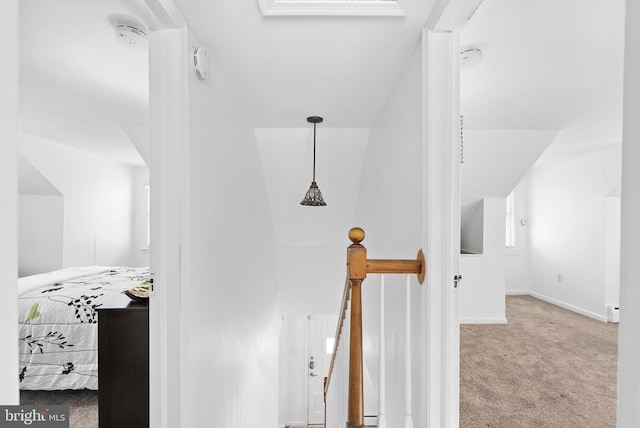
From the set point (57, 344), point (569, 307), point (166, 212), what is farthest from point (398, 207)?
point (569, 307)

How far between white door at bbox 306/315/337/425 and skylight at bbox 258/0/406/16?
16.4ft

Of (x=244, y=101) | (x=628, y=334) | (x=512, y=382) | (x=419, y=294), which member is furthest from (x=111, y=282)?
(x=628, y=334)

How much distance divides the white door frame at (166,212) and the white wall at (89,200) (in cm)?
338

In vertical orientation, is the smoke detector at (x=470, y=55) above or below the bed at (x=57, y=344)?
above

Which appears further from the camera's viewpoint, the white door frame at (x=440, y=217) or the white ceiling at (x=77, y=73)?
the white ceiling at (x=77, y=73)


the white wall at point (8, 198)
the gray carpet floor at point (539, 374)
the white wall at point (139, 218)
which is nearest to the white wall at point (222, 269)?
the white wall at point (8, 198)

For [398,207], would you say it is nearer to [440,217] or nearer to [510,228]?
[440,217]

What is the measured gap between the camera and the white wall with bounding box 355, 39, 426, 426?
162 cm

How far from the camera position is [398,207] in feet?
6.76

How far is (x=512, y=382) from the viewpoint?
273cm

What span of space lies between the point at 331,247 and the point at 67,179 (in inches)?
135

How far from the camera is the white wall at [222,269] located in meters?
1.53

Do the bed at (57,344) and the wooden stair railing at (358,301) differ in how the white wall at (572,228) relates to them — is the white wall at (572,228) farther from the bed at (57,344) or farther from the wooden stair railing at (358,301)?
the bed at (57,344)

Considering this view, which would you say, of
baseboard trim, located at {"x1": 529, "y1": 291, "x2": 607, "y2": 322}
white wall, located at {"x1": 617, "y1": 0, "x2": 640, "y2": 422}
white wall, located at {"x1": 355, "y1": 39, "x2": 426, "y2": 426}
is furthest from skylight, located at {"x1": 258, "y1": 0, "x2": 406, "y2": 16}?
baseboard trim, located at {"x1": 529, "y1": 291, "x2": 607, "y2": 322}
